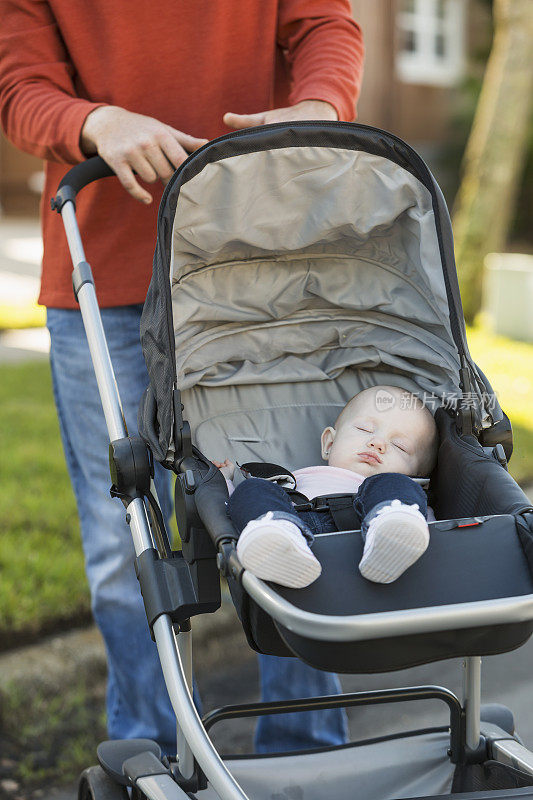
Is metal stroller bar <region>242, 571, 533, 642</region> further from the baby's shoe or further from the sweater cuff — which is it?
the sweater cuff

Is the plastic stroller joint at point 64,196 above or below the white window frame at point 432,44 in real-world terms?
below

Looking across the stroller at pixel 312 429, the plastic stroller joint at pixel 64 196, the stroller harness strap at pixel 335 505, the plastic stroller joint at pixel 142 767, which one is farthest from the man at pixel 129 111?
the stroller harness strap at pixel 335 505

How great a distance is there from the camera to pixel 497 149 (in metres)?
7.91

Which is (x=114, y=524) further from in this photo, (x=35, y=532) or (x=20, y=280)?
(x=20, y=280)

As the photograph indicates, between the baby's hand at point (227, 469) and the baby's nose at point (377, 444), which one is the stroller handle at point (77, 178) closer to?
the baby's hand at point (227, 469)

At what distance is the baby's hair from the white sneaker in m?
0.66

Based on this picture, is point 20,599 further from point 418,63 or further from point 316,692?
point 418,63

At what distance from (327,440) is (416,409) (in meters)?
0.26

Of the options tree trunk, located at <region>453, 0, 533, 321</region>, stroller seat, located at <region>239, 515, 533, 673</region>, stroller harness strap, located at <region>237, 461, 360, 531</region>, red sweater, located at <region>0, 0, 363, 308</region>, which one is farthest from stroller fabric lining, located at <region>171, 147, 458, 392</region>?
tree trunk, located at <region>453, 0, 533, 321</region>

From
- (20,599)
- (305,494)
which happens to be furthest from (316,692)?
(20,599)

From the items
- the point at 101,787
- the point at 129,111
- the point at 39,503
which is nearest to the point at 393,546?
the point at 101,787

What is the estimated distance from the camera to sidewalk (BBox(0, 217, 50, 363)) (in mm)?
→ 6959

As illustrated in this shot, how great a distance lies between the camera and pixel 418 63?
16.0 m

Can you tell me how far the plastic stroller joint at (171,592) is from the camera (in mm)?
1826
